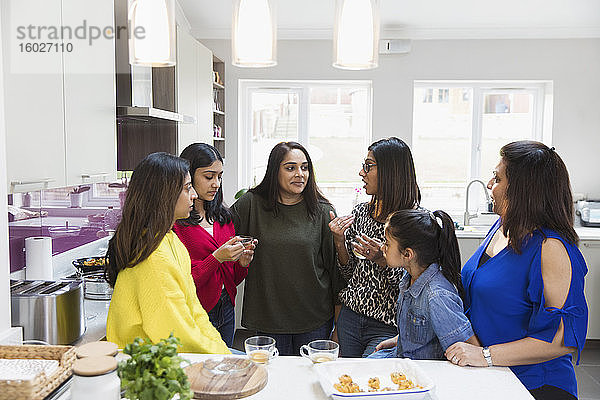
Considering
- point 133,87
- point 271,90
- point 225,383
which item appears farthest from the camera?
point 271,90

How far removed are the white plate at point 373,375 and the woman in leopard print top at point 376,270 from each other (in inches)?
24.2

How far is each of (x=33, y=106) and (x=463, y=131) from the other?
398cm

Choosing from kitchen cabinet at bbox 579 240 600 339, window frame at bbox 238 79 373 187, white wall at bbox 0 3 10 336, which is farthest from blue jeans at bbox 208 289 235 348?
kitchen cabinet at bbox 579 240 600 339

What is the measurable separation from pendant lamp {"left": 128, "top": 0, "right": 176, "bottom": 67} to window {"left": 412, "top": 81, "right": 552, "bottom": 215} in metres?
3.95

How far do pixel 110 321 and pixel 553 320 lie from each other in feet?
4.46

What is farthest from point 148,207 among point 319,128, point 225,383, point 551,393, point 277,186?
point 319,128

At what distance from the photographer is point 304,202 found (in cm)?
258

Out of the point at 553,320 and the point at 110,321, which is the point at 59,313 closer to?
the point at 110,321

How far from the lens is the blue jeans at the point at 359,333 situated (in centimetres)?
225

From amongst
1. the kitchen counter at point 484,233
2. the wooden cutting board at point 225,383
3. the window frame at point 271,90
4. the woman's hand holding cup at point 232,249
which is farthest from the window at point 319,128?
the wooden cutting board at point 225,383

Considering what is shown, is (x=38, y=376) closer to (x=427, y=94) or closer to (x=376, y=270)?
(x=376, y=270)

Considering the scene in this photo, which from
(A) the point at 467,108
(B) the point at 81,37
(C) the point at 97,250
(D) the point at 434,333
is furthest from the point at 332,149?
(D) the point at 434,333

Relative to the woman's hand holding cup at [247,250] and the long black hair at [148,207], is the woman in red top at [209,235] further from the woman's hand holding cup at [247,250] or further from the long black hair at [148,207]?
the long black hair at [148,207]

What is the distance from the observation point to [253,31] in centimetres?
135
